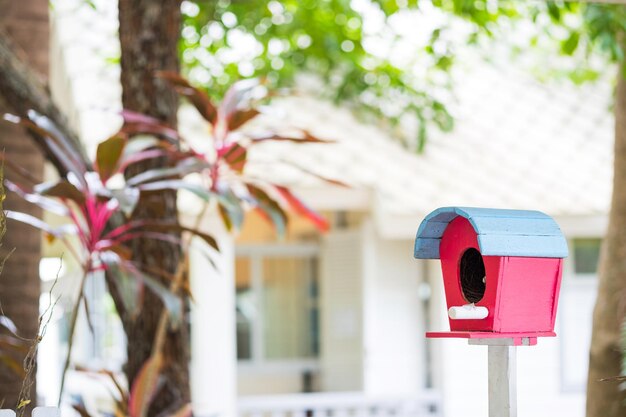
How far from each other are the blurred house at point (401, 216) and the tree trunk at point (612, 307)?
2.72 m

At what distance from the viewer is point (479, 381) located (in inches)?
303

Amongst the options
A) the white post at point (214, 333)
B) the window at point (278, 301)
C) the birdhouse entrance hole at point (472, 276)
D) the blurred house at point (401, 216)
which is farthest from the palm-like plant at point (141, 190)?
the window at point (278, 301)

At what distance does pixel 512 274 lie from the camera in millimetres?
2254

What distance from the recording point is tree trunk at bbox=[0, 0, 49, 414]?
14.1 feet

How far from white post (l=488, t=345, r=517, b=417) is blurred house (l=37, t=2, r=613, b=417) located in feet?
15.8

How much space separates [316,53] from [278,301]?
16.7 feet

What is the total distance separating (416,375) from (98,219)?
5.76 m

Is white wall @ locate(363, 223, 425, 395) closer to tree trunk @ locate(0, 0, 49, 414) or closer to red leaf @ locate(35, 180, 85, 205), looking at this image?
tree trunk @ locate(0, 0, 49, 414)

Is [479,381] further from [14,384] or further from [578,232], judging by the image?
[14,384]

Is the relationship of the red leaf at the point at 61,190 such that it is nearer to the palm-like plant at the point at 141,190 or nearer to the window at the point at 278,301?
the palm-like plant at the point at 141,190

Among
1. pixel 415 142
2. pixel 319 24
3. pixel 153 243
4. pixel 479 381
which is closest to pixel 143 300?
pixel 153 243

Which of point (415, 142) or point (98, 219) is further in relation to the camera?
point (415, 142)

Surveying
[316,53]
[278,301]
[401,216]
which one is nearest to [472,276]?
[316,53]

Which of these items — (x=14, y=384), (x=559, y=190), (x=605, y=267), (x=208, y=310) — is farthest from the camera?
(x=559, y=190)
